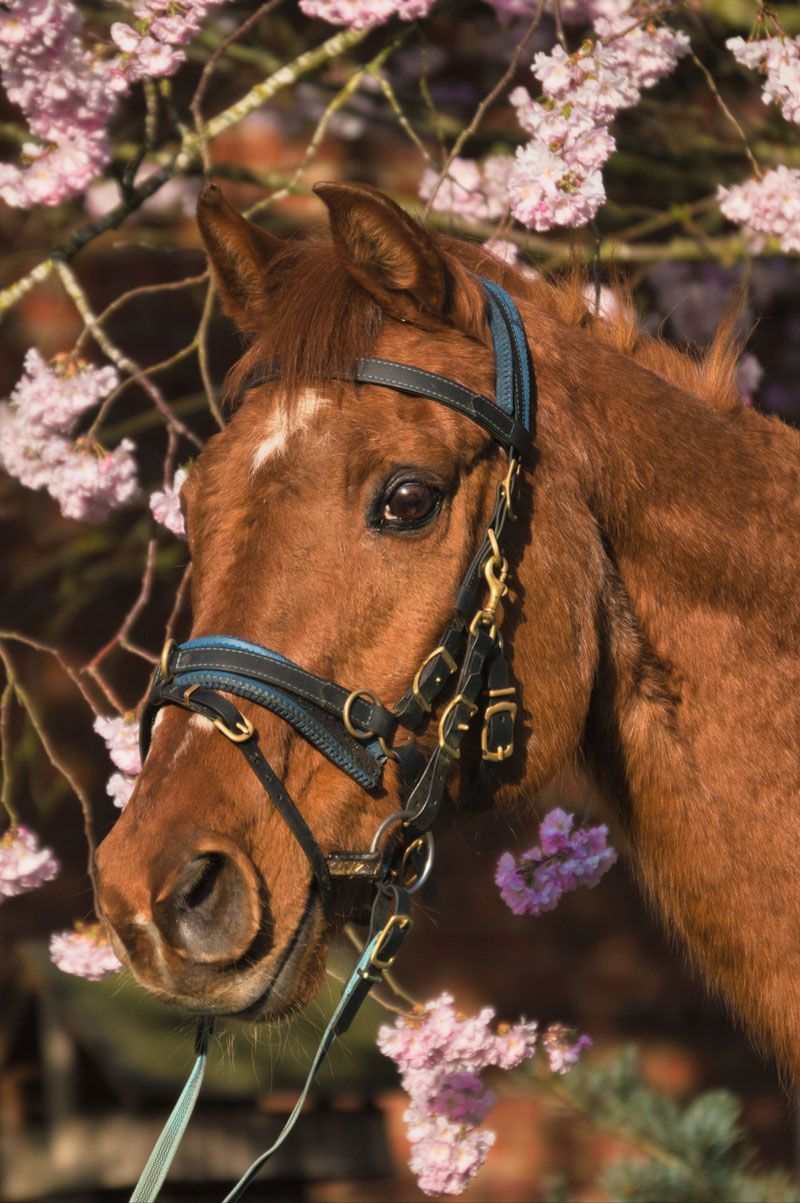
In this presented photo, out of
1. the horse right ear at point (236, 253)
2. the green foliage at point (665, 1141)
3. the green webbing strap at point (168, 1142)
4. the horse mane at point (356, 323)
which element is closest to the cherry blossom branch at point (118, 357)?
the horse right ear at point (236, 253)

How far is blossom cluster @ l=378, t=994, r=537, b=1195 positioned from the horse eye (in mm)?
1071

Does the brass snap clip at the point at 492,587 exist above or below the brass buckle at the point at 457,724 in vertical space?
above

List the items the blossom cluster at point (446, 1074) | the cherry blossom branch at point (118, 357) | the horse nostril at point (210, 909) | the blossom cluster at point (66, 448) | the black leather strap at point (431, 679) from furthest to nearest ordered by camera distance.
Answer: the blossom cluster at point (66, 448) → the cherry blossom branch at point (118, 357) → the blossom cluster at point (446, 1074) → the black leather strap at point (431, 679) → the horse nostril at point (210, 909)

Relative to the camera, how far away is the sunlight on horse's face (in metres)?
1.90

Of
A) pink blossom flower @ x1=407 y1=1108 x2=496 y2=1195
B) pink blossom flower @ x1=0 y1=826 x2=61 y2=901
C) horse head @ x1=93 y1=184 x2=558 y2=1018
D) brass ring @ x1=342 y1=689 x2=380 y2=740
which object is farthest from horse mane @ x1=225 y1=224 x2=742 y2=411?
pink blossom flower @ x1=407 y1=1108 x2=496 y2=1195

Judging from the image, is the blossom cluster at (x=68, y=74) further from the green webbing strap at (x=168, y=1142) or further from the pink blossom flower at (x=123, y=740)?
the green webbing strap at (x=168, y=1142)

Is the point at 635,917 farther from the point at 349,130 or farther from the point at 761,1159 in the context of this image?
the point at 349,130

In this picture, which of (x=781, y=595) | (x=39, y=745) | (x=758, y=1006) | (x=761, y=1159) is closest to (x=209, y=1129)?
(x=39, y=745)

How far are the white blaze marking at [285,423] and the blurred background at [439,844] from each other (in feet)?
6.32

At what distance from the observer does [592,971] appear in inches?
195

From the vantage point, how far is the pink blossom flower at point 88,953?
2.87 meters

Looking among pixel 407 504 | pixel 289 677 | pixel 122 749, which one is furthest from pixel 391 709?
pixel 122 749

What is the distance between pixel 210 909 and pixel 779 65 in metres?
2.10

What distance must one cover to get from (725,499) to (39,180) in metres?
1.74
